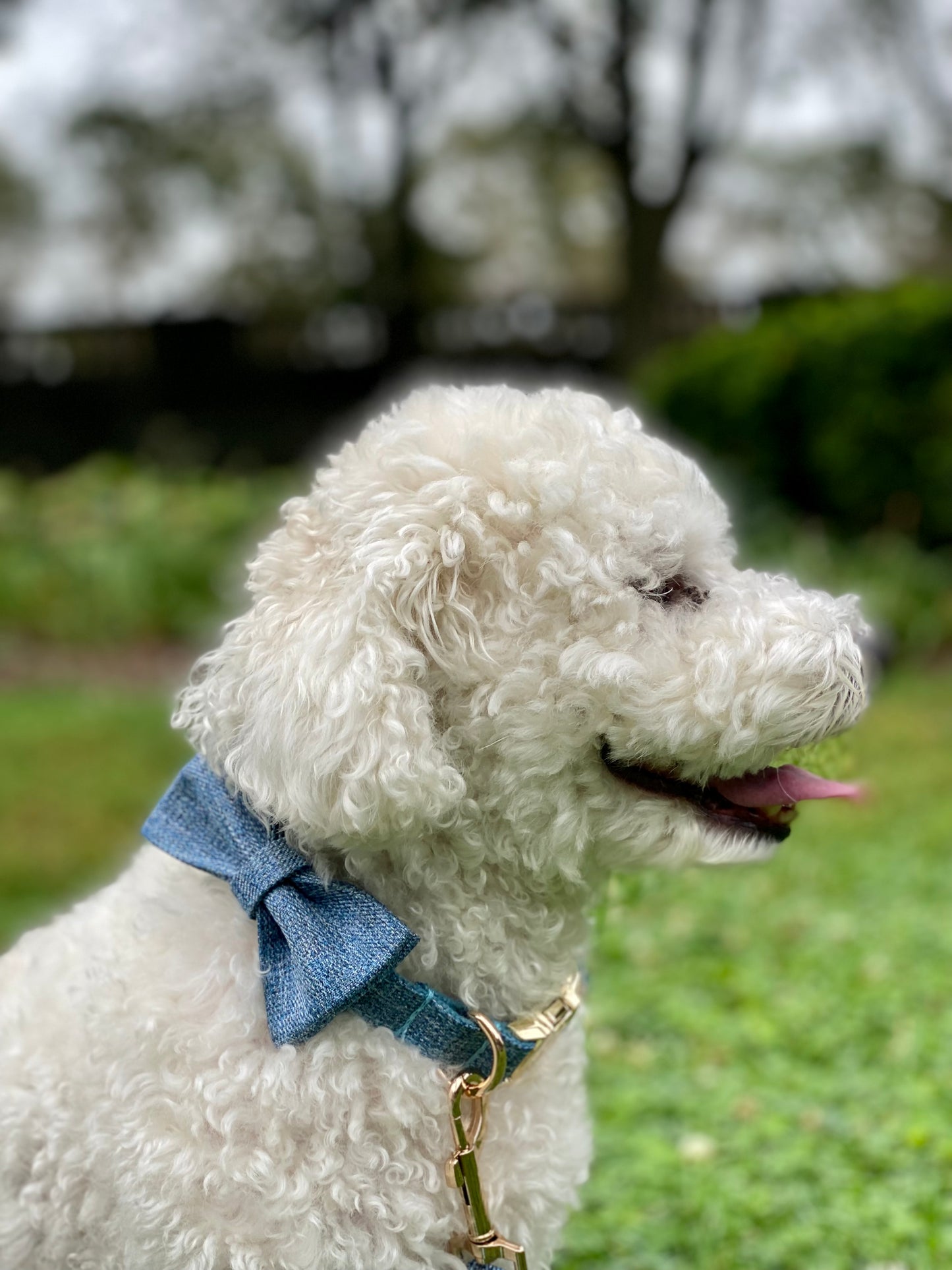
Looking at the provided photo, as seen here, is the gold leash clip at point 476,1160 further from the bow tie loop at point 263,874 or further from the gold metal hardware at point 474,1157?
the bow tie loop at point 263,874

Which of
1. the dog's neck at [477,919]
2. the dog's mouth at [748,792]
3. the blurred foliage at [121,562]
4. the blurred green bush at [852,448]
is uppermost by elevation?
the dog's mouth at [748,792]

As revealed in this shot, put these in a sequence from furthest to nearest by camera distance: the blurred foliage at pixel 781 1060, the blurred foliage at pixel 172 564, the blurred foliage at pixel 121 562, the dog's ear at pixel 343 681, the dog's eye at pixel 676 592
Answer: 1. the blurred foliage at pixel 121 562
2. the blurred foliage at pixel 172 564
3. the blurred foliage at pixel 781 1060
4. the dog's eye at pixel 676 592
5. the dog's ear at pixel 343 681

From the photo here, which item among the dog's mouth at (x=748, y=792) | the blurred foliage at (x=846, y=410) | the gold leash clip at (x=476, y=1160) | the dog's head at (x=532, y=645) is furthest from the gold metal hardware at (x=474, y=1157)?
the blurred foliage at (x=846, y=410)

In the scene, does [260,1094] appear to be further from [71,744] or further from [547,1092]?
[71,744]

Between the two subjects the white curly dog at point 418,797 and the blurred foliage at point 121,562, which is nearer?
the white curly dog at point 418,797

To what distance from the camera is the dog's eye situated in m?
1.74

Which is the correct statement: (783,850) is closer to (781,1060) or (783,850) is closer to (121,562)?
(781,1060)

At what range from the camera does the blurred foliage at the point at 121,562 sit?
8688 mm

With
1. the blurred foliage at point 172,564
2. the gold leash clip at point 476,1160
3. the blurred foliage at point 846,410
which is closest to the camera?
the gold leash clip at point 476,1160

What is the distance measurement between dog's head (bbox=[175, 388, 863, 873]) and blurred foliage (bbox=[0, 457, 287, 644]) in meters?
6.94

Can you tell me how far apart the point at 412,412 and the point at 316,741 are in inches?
22.8

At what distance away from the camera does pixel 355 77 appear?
15.7 metres

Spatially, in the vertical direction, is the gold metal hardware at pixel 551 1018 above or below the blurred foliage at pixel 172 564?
above

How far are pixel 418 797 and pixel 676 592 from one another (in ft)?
1.74
